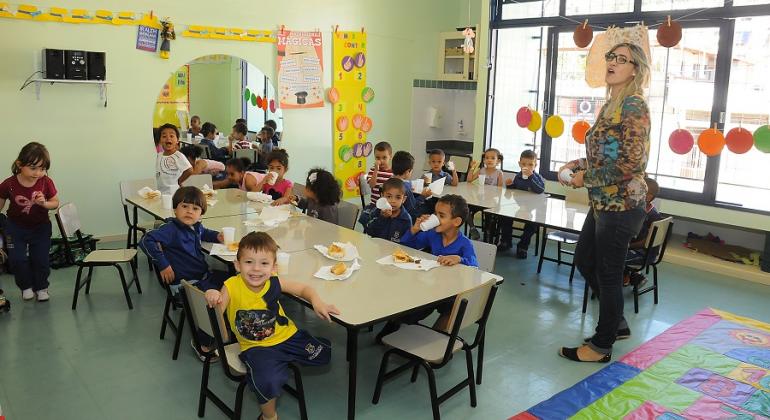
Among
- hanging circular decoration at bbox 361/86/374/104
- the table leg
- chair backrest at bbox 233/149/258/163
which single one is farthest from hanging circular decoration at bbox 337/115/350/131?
the table leg

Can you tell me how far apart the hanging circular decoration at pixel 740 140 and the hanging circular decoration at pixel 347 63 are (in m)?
4.44

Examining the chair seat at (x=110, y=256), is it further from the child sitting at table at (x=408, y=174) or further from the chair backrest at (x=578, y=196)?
the chair backrest at (x=578, y=196)

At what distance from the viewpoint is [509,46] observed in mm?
7707

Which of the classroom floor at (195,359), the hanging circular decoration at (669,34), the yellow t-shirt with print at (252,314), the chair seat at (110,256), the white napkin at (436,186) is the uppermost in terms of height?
the hanging circular decoration at (669,34)

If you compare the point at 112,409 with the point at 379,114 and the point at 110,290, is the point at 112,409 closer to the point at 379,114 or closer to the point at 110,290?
the point at 110,290

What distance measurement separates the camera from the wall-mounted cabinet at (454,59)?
8195mm

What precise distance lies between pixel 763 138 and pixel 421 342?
3839 mm

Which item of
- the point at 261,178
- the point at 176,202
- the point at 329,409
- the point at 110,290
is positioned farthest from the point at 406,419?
the point at 261,178

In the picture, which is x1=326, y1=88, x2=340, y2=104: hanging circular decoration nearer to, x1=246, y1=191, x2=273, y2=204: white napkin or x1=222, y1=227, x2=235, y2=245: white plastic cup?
x1=246, y1=191, x2=273, y2=204: white napkin

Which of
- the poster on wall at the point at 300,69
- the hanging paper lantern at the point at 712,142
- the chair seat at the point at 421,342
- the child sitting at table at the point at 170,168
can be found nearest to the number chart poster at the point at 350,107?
the poster on wall at the point at 300,69

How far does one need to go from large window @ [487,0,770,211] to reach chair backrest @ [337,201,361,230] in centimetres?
248

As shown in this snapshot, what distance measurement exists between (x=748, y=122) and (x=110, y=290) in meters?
5.87

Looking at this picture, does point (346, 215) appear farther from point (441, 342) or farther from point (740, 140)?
point (740, 140)

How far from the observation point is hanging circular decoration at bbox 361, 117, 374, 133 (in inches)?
319
